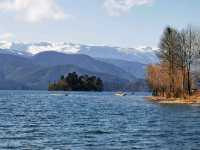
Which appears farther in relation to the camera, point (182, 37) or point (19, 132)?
point (182, 37)

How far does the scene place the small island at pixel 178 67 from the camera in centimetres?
14350

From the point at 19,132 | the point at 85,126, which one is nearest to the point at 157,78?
the point at 85,126

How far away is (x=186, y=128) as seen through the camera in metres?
63.9

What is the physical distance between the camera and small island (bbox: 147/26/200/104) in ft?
471

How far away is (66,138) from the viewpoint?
51.5m

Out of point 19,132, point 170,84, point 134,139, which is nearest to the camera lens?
point 134,139

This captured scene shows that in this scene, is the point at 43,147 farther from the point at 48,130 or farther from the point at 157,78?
the point at 157,78

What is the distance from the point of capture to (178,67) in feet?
501

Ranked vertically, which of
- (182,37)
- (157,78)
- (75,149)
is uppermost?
(182,37)

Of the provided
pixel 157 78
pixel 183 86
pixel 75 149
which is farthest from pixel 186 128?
pixel 157 78

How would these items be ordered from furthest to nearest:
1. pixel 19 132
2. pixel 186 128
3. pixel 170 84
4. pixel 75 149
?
1. pixel 170 84
2. pixel 186 128
3. pixel 19 132
4. pixel 75 149

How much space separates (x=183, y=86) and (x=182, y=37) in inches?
581

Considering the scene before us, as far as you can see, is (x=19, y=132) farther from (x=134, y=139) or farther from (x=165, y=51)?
(x=165, y=51)

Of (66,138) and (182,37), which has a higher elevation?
(182,37)
